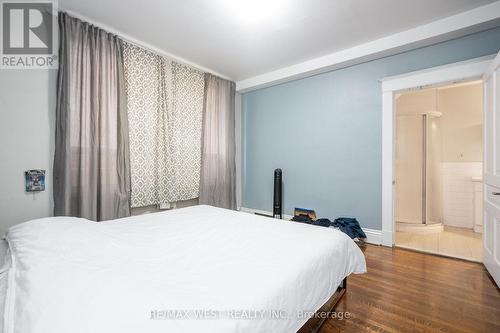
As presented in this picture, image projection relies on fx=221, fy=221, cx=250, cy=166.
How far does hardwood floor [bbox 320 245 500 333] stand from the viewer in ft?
4.95

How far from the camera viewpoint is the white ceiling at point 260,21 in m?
2.27

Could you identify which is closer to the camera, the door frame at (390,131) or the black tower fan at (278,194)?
the door frame at (390,131)

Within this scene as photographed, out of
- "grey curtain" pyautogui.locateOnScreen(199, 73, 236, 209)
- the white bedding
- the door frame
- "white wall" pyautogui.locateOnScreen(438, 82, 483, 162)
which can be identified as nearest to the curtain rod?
"grey curtain" pyautogui.locateOnScreen(199, 73, 236, 209)

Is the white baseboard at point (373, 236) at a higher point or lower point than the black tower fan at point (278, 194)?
lower

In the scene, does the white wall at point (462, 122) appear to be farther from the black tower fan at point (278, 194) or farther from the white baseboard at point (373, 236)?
the black tower fan at point (278, 194)

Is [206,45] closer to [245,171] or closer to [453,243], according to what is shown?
[245,171]

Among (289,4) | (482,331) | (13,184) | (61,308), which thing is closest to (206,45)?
(289,4)

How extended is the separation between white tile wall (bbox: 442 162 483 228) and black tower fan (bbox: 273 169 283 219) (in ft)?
9.81

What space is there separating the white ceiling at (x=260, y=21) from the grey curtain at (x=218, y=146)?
0.80m

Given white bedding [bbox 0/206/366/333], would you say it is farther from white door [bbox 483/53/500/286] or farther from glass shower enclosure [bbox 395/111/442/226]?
glass shower enclosure [bbox 395/111/442/226]

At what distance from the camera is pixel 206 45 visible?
3.10 metres

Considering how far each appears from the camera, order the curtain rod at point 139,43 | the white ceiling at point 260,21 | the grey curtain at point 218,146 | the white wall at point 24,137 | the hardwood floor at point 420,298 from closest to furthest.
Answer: the hardwood floor at point 420,298
the white wall at point 24,137
the white ceiling at point 260,21
the curtain rod at point 139,43
the grey curtain at point 218,146

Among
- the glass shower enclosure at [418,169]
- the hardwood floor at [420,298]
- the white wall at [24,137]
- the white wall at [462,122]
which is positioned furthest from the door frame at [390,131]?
the white wall at [24,137]

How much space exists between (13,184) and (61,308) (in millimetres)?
2210
